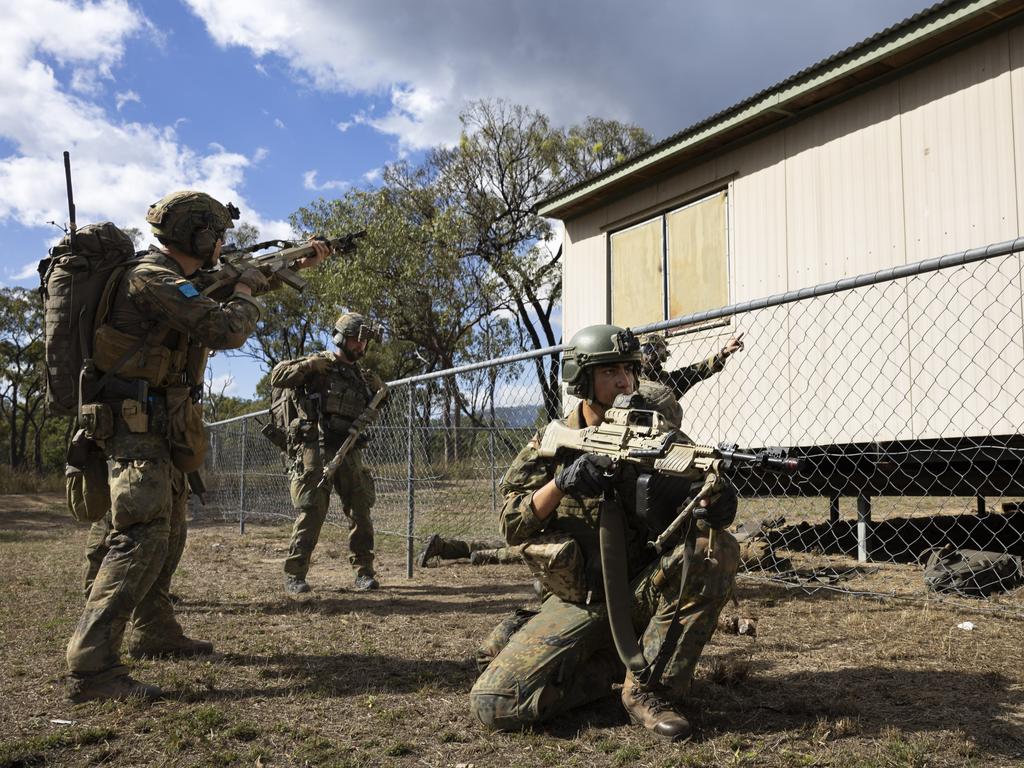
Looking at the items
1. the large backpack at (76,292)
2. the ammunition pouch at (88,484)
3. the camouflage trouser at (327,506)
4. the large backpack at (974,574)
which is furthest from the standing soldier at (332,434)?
the large backpack at (974,574)

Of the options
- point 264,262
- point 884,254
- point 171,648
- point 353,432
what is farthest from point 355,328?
point 884,254

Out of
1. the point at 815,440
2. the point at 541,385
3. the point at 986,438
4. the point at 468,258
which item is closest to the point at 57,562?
the point at 541,385

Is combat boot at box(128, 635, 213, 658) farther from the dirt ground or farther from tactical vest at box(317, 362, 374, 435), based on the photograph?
tactical vest at box(317, 362, 374, 435)

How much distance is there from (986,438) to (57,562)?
8373 millimetres

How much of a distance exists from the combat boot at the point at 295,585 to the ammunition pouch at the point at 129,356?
271 cm

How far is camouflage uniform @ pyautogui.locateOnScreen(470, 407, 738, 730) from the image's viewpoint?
285cm

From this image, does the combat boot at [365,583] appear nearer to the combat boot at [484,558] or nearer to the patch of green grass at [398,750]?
the combat boot at [484,558]

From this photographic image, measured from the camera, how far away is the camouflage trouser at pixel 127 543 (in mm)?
3260

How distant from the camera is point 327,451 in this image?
630 cm

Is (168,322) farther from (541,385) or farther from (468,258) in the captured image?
(468,258)

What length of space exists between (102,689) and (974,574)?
4.94 m

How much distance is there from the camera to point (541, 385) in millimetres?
6105

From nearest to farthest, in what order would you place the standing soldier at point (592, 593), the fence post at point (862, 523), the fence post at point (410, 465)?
the standing soldier at point (592, 593)
the fence post at point (410, 465)
the fence post at point (862, 523)

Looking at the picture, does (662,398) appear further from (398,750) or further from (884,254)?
(884,254)
